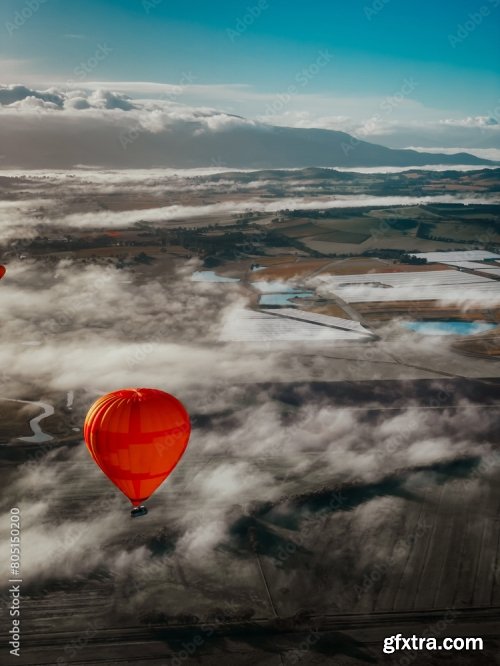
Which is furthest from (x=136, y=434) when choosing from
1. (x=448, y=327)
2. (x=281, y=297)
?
(x=281, y=297)

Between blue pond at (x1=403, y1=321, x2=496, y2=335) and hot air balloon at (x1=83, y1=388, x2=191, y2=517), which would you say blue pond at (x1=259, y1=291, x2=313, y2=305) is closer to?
blue pond at (x1=403, y1=321, x2=496, y2=335)

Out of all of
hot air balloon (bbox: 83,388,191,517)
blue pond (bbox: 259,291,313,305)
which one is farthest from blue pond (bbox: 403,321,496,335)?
hot air balloon (bbox: 83,388,191,517)

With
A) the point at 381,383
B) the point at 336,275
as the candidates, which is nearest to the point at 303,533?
the point at 381,383

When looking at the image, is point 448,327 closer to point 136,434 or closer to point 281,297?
point 281,297

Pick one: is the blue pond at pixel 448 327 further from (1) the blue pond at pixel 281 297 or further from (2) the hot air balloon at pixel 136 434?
(2) the hot air balloon at pixel 136 434

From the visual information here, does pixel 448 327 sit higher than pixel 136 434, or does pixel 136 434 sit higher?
pixel 136 434

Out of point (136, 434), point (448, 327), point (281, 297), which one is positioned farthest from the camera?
point (281, 297)

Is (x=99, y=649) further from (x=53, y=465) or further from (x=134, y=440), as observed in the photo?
(x=53, y=465)
